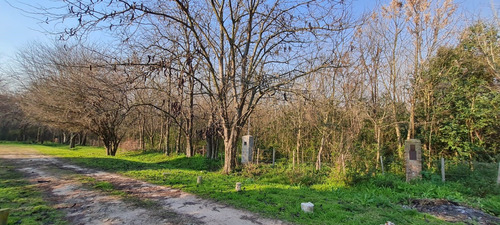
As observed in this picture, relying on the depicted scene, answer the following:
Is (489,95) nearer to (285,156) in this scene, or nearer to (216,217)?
(285,156)

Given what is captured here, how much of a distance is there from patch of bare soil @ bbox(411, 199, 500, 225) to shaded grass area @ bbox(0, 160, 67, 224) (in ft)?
23.5

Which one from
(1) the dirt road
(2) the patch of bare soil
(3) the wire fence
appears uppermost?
(3) the wire fence

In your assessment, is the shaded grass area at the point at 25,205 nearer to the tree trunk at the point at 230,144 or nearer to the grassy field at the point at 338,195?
the grassy field at the point at 338,195

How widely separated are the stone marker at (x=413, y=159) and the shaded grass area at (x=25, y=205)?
9.61 m

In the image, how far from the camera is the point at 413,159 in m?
8.26

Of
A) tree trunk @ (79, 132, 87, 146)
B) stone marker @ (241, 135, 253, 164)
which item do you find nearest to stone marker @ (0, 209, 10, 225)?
stone marker @ (241, 135, 253, 164)

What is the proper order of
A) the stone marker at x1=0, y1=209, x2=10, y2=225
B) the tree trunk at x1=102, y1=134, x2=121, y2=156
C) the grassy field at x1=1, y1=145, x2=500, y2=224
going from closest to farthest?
the stone marker at x1=0, y1=209, x2=10, y2=225, the grassy field at x1=1, y1=145, x2=500, y2=224, the tree trunk at x1=102, y1=134, x2=121, y2=156

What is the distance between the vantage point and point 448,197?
19.7 feet

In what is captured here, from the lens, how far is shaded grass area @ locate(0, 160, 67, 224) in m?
4.10

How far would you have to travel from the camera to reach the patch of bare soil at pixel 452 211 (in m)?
4.66

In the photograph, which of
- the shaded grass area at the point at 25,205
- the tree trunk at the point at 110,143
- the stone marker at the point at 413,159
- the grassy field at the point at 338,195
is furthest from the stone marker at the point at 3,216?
the tree trunk at the point at 110,143

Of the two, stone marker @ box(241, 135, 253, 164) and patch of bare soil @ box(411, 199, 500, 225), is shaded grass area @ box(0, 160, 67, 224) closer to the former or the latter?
patch of bare soil @ box(411, 199, 500, 225)

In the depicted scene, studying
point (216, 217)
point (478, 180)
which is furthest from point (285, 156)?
point (216, 217)

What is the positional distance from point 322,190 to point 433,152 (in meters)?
7.43
